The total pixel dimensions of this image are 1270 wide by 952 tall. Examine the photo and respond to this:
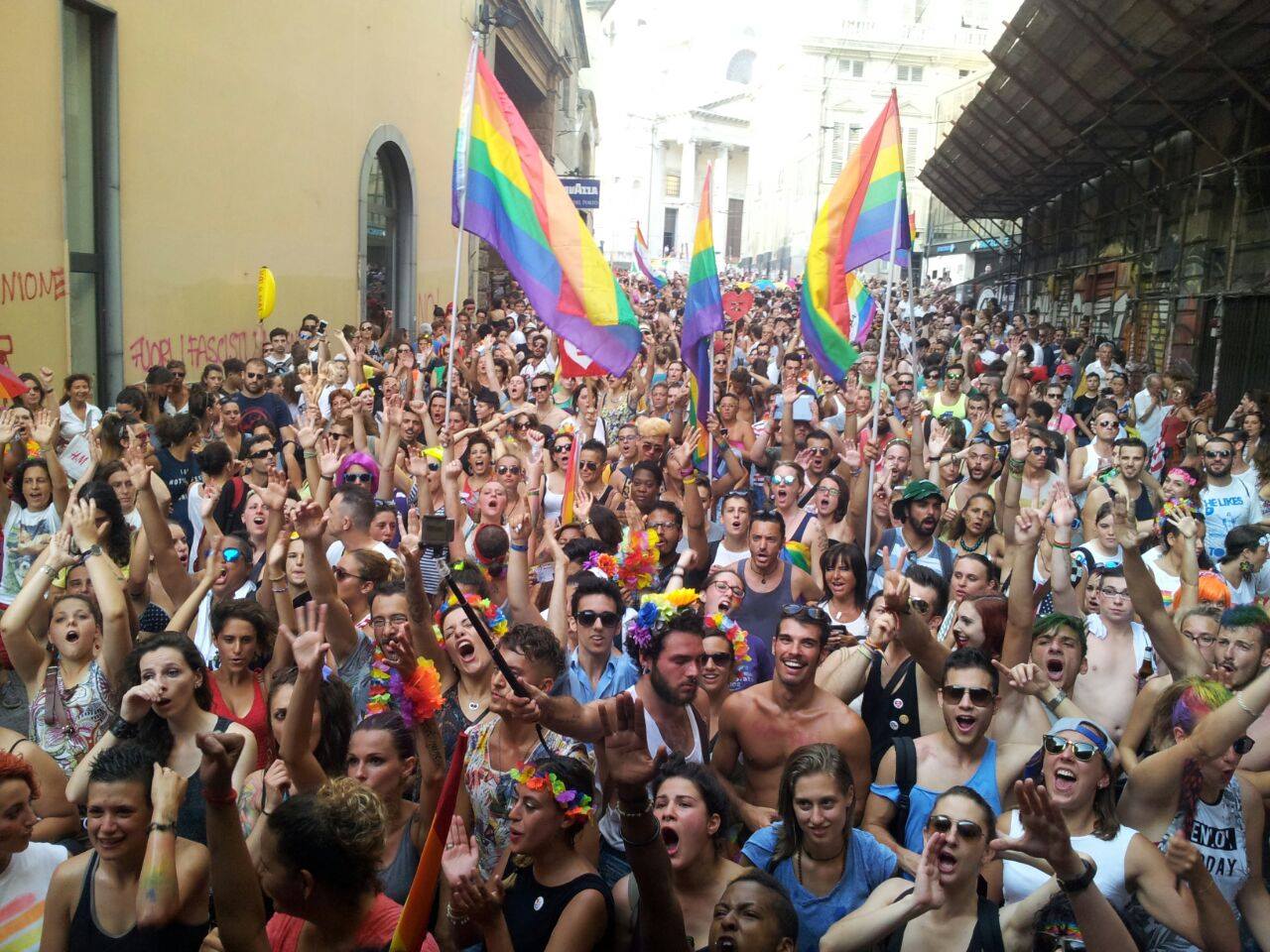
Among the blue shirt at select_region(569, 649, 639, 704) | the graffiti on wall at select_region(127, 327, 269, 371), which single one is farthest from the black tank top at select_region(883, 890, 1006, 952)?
the graffiti on wall at select_region(127, 327, 269, 371)

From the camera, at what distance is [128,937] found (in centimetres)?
337

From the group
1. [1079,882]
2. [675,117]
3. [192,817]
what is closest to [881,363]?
[1079,882]

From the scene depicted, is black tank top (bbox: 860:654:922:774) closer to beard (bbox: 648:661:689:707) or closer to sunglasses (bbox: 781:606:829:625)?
sunglasses (bbox: 781:606:829:625)

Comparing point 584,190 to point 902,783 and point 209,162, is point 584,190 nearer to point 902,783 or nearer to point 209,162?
point 209,162

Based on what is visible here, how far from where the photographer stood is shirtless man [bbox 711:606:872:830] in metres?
4.59

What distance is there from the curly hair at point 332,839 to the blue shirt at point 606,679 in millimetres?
1813

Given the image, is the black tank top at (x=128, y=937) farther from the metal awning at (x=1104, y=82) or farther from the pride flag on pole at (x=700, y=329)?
the metal awning at (x=1104, y=82)

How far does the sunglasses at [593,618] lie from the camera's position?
5.10 meters

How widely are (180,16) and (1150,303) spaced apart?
47.2 feet

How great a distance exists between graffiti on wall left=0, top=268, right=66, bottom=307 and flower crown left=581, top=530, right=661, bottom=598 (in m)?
6.41

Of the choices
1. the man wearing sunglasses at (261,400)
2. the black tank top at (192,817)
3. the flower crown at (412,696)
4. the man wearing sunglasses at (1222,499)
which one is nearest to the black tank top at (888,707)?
the flower crown at (412,696)

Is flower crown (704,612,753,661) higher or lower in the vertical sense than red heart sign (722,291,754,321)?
lower

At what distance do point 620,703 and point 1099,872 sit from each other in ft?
5.73

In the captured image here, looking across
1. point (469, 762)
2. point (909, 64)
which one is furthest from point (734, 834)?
point (909, 64)
